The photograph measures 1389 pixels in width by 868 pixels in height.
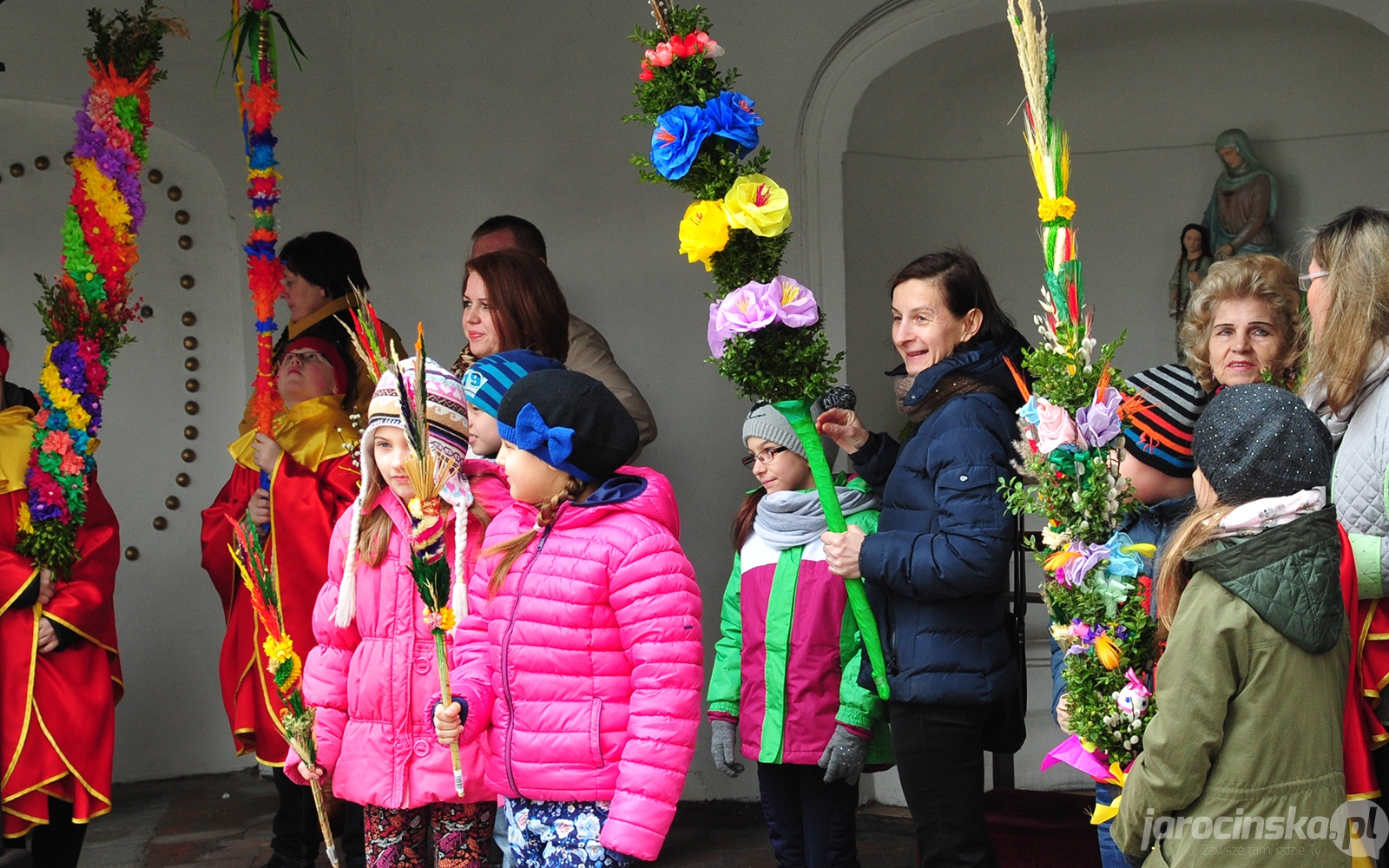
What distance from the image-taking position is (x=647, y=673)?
263 cm

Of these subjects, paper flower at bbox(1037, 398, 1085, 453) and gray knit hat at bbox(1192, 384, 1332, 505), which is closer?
gray knit hat at bbox(1192, 384, 1332, 505)

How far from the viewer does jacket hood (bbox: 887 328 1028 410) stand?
3.20 metres

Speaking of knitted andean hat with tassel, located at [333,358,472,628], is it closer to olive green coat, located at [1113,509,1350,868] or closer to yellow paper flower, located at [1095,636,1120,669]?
yellow paper flower, located at [1095,636,1120,669]

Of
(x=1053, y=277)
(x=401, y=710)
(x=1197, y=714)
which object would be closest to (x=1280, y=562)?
(x=1197, y=714)

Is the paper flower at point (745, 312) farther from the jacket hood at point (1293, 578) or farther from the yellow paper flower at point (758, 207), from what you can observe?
the jacket hood at point (1293, 578)

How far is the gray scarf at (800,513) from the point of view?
3619 mm

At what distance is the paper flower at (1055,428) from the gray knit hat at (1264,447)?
267 mm

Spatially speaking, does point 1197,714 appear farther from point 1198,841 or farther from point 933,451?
point 933,451

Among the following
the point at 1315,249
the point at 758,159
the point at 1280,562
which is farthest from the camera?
the point at 758,159

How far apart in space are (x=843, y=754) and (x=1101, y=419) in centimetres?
129

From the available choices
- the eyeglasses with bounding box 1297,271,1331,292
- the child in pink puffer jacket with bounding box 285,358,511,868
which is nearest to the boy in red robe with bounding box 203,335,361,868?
the child in pink puffer jacket with bounding box 285,358,511,868

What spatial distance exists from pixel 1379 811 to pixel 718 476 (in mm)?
3177

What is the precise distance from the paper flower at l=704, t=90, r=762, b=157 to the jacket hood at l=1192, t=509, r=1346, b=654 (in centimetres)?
146

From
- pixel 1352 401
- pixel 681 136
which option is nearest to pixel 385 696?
pixel 681 136
